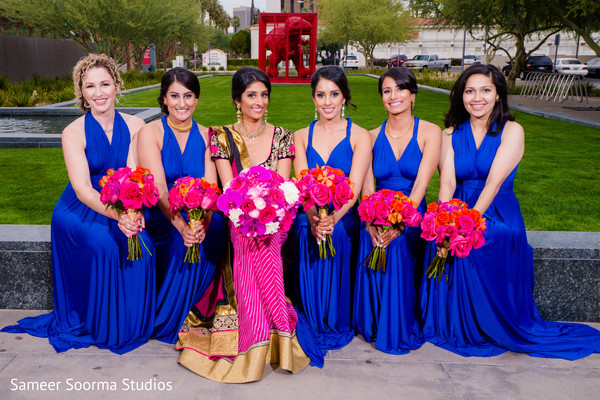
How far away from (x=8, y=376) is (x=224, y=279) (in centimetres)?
150

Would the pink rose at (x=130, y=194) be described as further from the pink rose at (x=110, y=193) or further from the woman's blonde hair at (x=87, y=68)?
the woman's blonde hair at (x=87, y=68)

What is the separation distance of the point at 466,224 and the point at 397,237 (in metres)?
0.62

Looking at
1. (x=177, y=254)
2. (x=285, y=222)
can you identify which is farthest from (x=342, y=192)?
(x=177, y=254)

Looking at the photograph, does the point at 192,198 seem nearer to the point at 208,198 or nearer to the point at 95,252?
the point at 208,198

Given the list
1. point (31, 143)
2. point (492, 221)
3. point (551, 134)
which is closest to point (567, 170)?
point (551, 134)

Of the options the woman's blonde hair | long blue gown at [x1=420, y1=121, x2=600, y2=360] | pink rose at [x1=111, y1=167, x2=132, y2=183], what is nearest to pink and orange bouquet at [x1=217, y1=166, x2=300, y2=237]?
pink rose at [x1=111, y1=167, x2=132, y2=183]

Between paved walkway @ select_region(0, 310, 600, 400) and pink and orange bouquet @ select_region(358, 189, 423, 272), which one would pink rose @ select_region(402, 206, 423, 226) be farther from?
paved walkway @ select_region(0, 310, 600, 400)

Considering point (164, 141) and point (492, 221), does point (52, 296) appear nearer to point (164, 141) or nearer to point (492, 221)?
point (164, 141)

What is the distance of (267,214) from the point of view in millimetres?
3254

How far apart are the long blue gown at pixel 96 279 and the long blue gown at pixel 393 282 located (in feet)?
5.04

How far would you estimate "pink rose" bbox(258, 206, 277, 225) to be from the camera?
3.24 meters

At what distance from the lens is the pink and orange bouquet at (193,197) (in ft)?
11.3

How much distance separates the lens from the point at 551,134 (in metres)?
12.5

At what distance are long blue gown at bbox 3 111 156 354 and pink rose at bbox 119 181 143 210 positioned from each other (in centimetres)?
46
